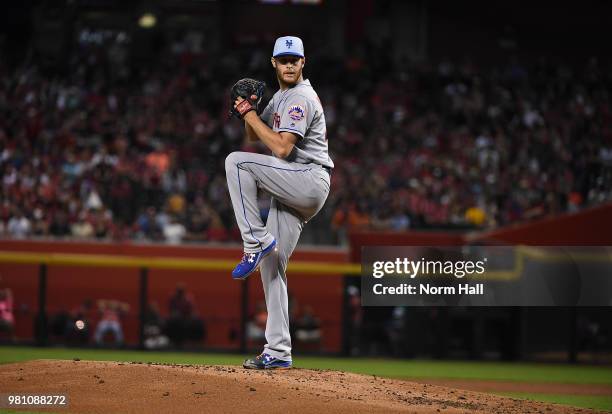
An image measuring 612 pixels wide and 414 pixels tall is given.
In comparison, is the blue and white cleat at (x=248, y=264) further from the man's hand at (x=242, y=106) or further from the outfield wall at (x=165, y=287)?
the outfield wall at (x=165, y=287)

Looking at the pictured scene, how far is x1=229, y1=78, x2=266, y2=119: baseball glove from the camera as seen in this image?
5.91 metres

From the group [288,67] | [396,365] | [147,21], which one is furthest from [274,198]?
[147,21]

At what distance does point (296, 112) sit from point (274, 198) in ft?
2.13

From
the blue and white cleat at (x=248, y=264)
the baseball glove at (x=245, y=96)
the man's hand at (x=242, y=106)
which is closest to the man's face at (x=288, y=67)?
the baseball glove at (x=245, y=96)

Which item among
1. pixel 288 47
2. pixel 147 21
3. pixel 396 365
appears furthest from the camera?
pixel 147 21

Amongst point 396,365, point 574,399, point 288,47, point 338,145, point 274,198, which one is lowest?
point 396,365

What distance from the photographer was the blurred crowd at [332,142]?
53.6 feet

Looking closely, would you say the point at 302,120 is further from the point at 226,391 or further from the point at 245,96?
the point at 226,391

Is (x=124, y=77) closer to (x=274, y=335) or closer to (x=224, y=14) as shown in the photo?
(x=224, y=14)

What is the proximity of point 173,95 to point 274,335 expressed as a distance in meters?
15.3

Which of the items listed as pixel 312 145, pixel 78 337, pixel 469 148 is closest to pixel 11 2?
pixel 469 148

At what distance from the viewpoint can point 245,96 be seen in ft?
19.5

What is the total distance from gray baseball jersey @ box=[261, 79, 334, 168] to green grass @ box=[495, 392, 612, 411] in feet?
9.95

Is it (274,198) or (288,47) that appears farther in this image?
(274,198)
